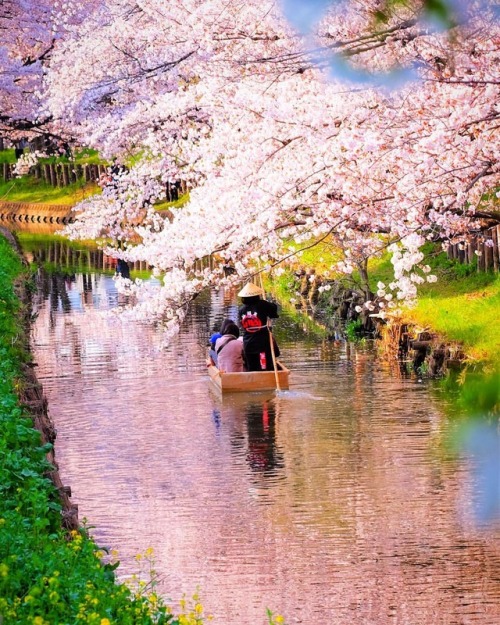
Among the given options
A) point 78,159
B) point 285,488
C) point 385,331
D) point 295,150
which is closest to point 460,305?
point 385,331

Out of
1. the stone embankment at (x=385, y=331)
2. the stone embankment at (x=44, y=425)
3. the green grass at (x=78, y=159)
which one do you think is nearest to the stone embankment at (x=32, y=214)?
the green grass at (x=78, y=159)

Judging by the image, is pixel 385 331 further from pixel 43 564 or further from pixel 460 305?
pixel 43 564

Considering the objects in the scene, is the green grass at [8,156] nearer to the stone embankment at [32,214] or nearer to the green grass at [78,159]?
the green grass at [78,159]

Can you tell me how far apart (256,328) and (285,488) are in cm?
509

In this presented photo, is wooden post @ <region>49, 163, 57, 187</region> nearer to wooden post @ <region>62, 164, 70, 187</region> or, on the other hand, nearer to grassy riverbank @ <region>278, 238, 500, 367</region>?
wooden post @ <region>62, 164, 70, 187</region>

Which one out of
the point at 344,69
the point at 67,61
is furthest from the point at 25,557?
the point at 67,61

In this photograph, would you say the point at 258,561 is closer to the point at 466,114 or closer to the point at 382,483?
the point at 382,483

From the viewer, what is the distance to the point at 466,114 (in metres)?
8.86

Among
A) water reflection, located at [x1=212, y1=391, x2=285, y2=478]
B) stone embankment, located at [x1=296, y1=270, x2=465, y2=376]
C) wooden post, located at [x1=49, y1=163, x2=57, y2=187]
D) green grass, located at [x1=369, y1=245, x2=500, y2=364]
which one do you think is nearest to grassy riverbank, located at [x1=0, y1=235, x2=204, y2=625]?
water reflection, located at [x1=212, y1=391, x2=285, y2=478]

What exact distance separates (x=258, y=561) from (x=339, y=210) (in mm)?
4552

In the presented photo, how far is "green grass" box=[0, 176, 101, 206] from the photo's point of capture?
5612 centimetres

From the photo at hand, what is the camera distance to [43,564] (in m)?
5.39

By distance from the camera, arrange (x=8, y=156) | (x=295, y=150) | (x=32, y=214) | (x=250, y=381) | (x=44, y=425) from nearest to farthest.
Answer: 1. (x=44, y=425)
2. (x=295, y=150)
3. (x=250, y=381)
4. (x=32, y=214)
5. (x=8, y=156)

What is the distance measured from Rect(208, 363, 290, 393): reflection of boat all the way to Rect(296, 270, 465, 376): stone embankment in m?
2.01
